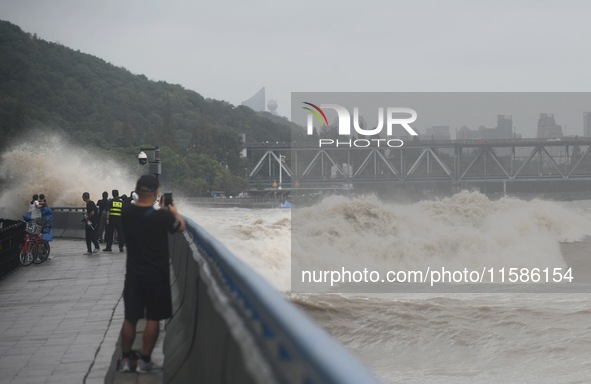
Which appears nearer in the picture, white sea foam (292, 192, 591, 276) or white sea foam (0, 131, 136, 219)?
white sea foam (292, 192, 591, 276)

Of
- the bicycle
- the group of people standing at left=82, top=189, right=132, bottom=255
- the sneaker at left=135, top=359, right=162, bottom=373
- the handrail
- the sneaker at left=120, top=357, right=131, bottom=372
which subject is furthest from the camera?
the group of people standing at left=82, top=189, right=132, bottom=255

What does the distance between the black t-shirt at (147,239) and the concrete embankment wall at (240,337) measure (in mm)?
344

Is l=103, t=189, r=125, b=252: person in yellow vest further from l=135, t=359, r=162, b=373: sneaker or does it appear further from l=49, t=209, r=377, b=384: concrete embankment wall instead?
l=135, t=359, r=162, b=373: sneaker

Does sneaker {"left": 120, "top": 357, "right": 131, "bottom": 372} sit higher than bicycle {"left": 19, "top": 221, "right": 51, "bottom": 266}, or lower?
lower

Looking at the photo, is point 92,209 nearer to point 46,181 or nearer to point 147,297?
point 147,297

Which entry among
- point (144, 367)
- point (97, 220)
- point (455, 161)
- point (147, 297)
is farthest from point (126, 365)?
point (455, 161)

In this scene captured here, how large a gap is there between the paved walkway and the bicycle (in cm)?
90

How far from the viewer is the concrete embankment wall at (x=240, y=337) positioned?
2826 millimetres

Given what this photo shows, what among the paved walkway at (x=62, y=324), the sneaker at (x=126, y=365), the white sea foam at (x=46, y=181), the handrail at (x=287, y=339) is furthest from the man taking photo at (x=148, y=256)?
the white sea foam at (x=46, y=181)

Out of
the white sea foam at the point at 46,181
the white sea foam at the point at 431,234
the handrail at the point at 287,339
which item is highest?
the white sea foam at the point at 46,181

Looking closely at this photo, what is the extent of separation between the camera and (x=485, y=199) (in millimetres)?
73062

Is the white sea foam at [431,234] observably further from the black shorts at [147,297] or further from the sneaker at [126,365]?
the black shorts at [147,297]

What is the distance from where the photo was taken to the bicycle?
24.2 m

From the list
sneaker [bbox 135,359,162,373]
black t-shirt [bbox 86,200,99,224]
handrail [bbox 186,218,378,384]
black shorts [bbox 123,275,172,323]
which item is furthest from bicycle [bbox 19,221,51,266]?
handrail [bbox 186,218,378,384]
